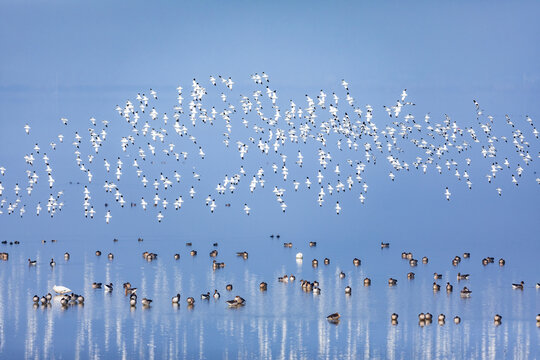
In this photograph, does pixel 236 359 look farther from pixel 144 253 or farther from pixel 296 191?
pixel 296 191

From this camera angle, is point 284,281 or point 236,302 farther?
point 284,281

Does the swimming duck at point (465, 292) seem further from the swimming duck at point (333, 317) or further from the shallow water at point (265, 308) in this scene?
the swimming duck at point (333, 317)

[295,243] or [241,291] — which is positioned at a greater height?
[295,243]

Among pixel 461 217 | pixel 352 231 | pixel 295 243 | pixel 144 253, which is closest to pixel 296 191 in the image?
pixel 461 217

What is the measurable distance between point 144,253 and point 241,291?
1138 cm

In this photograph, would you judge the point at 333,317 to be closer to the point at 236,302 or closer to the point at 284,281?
the point at 236,302

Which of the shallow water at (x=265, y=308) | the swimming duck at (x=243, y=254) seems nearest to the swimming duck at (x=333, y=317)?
the shallow water at (x=265, y=308)

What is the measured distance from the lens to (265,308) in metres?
47.1

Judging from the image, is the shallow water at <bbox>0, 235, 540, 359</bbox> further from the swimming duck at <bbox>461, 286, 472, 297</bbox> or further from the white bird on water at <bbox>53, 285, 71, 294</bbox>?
the white bird on water at <bbox>53, 285, 71, 294</bbox>

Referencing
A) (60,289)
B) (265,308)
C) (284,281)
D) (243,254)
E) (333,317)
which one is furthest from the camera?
(243,254)

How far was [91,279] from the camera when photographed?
176 ft

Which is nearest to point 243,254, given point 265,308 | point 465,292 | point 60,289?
point 60,289

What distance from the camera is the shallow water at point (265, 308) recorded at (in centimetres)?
4109

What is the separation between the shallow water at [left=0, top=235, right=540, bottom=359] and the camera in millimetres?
41094
